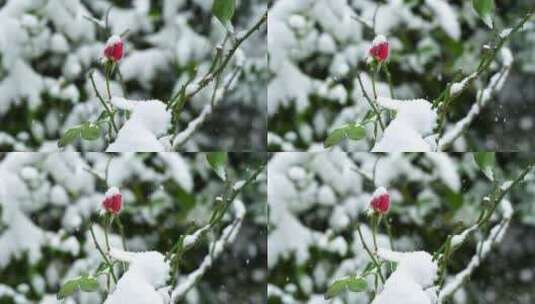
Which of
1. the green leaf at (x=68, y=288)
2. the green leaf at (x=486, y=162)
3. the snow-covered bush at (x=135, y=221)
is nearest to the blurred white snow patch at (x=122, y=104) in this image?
the snow-covered bush at (x=135, y=221)

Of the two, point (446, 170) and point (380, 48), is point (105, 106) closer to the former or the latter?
point (380, 48)

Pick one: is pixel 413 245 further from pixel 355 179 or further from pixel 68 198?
pixel 68 198

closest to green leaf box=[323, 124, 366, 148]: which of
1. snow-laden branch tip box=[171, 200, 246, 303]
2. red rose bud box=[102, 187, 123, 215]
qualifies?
snow-laden branch tip box=[171, 200, 246, 303]

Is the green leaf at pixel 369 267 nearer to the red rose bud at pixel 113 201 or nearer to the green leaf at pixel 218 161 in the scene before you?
the green leaf at pixel 218 161

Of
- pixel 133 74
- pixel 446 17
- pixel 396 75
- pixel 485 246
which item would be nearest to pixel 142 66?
pixel 133 74

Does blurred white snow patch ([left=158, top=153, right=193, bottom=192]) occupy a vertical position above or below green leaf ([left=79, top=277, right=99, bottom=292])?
above

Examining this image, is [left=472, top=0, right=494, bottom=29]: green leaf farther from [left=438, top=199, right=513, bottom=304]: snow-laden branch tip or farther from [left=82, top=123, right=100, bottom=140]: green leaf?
[left=82, top=123, right=100, bottom=140]: green leaf

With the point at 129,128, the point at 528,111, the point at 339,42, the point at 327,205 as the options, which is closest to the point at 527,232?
the point at 528,111
